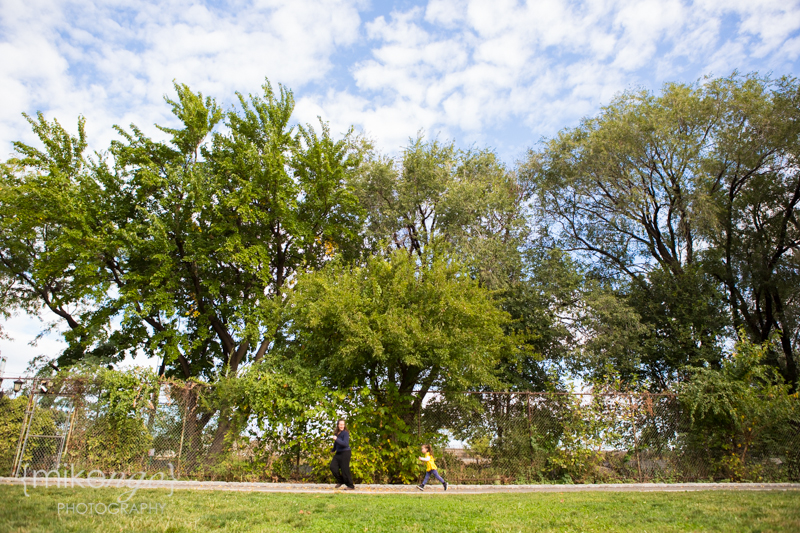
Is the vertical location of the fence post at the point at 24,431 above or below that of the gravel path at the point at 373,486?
above

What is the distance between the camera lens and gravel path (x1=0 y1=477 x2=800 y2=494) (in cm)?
961

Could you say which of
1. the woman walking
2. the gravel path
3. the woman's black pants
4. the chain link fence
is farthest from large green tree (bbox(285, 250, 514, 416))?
the gravel path

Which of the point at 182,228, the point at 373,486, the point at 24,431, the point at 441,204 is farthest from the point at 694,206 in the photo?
the point at 24,431

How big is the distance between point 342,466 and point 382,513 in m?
3.59

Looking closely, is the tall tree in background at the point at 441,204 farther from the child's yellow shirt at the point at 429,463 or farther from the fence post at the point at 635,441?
the child's yellow shirt at the point at 429,463

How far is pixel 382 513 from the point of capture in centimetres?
712

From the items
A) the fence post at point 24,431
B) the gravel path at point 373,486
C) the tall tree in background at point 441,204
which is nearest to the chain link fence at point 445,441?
the fence post at point 24,431

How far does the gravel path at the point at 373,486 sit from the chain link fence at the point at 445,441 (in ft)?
2.55

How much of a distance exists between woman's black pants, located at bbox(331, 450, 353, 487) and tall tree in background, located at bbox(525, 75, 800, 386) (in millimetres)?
10296

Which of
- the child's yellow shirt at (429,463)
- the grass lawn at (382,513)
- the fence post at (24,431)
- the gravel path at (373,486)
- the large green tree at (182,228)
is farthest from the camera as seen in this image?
the large green tree at (182,228)

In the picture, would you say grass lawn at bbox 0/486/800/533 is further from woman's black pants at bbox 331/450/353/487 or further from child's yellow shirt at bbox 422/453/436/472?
child's yellow shirt at bbox 422/453/436/472

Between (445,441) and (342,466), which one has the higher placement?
(445,441)

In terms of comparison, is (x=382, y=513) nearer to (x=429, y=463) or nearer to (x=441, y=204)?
(x=429, y=463)

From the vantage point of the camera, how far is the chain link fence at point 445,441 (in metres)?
11.1
